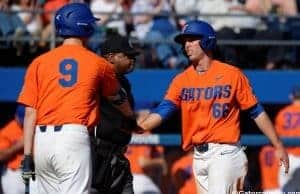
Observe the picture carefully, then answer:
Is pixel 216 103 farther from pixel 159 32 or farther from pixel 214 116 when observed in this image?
pixel 159 32

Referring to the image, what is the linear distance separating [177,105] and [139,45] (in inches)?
163

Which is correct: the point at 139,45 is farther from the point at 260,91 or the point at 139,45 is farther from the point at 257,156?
the point at 257,156

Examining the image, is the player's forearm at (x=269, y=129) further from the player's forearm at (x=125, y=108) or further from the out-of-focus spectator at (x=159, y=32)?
the out-of-focus spectator at (x=159, y=32)

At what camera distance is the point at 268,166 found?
10.9 meters

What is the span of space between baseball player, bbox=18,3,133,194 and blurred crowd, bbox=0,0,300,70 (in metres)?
5.31

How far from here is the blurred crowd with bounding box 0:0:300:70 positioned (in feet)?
40.3

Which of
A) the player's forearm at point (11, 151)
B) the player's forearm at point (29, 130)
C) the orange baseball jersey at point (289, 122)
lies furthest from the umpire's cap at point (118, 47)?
the orange baseball jersey at point (289, 122)

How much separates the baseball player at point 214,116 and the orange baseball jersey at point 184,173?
256 cm

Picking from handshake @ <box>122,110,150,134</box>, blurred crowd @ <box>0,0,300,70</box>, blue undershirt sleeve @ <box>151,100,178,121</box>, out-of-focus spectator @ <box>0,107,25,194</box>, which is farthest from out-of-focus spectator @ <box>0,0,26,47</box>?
handshake @ <box>122,110,150,134</box>

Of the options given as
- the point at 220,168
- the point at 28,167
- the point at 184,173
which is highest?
the point at 28,167

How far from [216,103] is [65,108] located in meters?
1.65

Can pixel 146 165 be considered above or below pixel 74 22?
below

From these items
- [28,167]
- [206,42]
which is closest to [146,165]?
[206,42]

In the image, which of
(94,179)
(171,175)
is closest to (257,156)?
(171,175)
